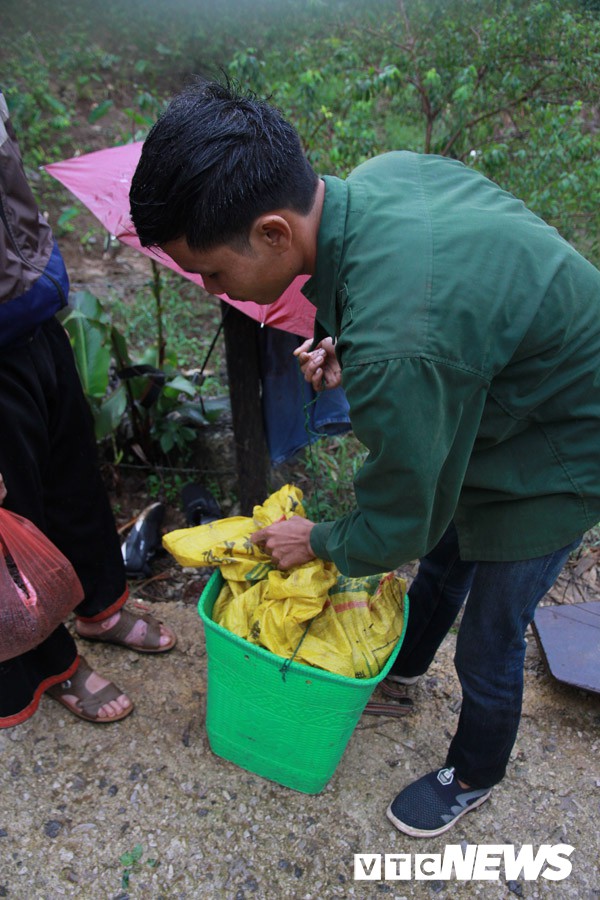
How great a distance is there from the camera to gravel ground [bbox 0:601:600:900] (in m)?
1.76

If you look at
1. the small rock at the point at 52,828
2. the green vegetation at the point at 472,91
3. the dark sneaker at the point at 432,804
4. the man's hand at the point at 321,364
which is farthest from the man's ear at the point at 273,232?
the green vegetation at the point at 472,91

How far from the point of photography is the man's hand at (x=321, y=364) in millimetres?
1705

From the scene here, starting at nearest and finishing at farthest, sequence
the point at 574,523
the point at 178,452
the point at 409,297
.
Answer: the point at 409,297
the point at 574,523
the point at 178,452

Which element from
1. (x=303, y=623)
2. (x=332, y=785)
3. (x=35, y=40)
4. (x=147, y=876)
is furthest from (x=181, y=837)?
(x=35, y=40)

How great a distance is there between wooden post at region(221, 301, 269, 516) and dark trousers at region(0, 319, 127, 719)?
0.61m

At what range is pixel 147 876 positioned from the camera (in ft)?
Result: 5.77

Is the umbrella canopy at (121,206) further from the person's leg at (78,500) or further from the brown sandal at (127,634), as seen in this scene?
the brown sandal at (127,634)

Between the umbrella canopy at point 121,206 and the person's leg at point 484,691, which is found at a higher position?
the umbrella canopy at point 121,206

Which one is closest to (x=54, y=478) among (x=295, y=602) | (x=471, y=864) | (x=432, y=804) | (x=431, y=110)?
(x=295, y=602)

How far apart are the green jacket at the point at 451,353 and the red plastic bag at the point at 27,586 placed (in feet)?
2.57

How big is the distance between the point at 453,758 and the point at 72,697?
45.9 inches

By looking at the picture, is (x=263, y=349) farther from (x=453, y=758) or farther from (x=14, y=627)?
(x=453, y=758)

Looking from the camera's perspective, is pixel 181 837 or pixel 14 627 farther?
pixel 181 837

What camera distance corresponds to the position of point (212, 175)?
1.09m
